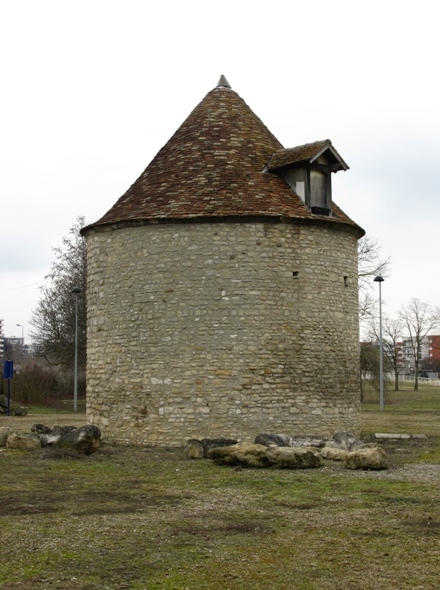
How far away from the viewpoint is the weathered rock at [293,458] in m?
13.7

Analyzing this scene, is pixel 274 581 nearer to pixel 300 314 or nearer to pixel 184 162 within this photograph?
pixel 300 314

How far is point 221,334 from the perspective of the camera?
1697 centimetres

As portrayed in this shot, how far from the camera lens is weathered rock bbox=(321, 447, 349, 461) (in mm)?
14695

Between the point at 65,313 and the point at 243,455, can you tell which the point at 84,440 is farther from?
the point at 65,313

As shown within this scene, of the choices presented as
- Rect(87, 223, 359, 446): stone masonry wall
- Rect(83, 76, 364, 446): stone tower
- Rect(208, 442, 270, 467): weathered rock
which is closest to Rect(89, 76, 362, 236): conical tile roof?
Rect(83, 76, 364, 446): stone tower

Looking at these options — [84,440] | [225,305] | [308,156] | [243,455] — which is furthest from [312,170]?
[84,440]

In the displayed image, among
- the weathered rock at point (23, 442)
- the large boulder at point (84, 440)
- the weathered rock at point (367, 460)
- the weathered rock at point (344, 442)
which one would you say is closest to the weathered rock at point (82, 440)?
the large boulder at point (84, 440)

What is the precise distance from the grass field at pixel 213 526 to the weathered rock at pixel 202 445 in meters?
0.57

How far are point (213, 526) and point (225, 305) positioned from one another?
839cm

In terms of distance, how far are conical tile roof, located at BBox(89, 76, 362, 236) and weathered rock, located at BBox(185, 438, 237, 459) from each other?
4.59 meters

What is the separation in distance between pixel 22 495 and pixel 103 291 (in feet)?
25.8

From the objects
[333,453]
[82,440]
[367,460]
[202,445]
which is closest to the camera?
[367,460]

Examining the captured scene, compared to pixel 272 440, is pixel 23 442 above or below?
below

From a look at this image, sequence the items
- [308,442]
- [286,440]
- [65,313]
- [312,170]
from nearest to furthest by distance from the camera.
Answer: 1. [286,440]
2. [308,442]
3. [312,170]
4. [65,313]
